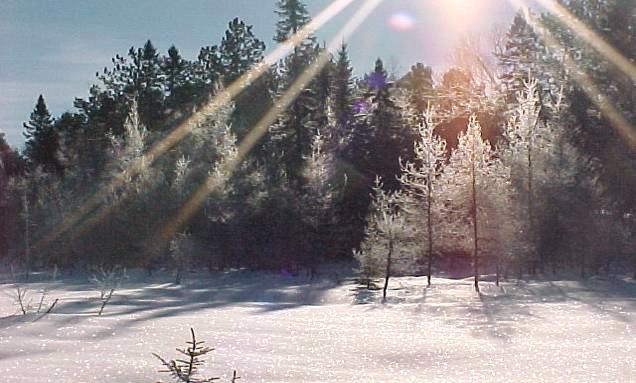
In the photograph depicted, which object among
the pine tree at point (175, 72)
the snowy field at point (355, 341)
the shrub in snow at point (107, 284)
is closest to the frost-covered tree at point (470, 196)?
the snowy field at point (355, 341)

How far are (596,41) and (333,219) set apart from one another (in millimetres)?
13756

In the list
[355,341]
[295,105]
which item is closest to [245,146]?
[295,105]

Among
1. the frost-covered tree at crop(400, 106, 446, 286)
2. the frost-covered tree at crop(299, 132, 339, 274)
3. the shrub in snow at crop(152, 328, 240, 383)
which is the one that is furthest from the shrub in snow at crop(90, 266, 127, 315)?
the frost-covered tree at crop(400, 106, 446, 286)

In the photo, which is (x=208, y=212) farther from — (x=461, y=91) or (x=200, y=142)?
(x=461, y=91)

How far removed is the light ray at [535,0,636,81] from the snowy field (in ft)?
39.4

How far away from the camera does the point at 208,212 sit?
36656 millimetres

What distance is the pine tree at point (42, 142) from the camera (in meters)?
57.7

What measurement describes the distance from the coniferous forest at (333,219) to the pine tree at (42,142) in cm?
18

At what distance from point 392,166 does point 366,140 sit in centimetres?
209

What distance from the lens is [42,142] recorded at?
58719 mm

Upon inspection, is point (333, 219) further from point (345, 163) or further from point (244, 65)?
point (244, 65)

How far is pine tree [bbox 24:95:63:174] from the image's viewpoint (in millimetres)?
57719

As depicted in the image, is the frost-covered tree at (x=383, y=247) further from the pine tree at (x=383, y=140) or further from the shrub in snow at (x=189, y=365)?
the shrub in snow at (x=189, y=365)

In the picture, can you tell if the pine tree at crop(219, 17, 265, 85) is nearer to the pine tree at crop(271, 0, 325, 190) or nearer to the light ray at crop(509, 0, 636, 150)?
the pine tree at crop(271, 0, 325, 190)
